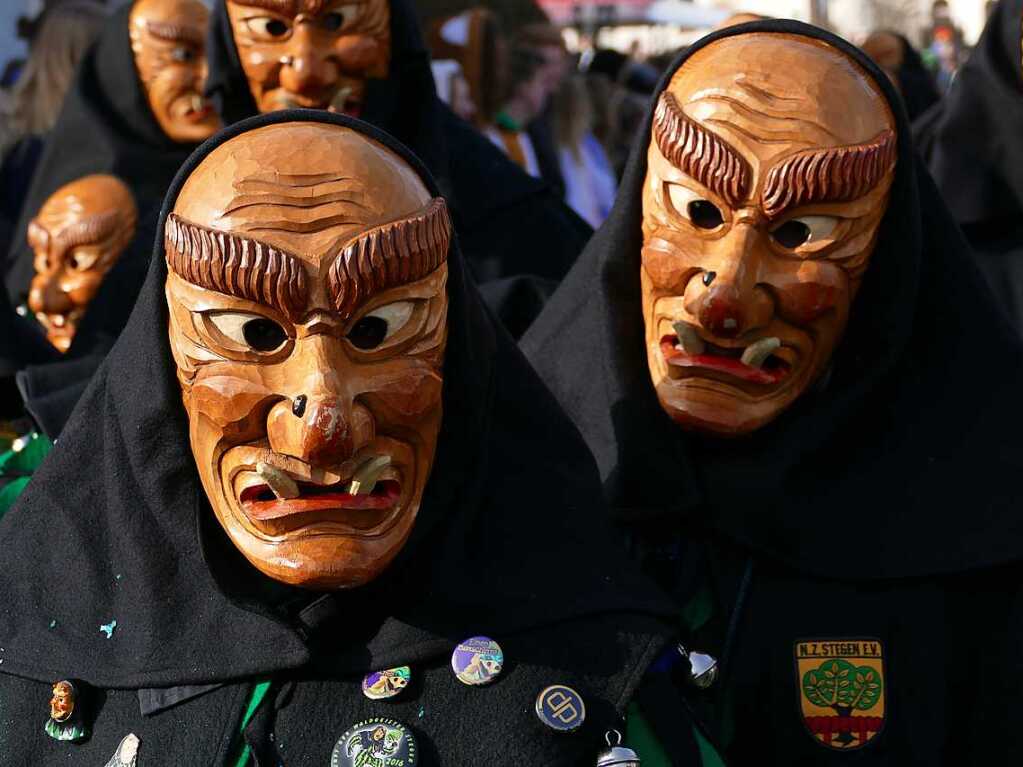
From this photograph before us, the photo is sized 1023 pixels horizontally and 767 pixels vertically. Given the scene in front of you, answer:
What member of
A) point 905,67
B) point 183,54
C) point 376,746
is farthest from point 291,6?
point 905,67

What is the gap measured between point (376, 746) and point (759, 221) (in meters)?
1.43

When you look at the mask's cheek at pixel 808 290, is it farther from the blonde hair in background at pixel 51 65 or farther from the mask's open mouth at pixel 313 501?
the blonde hair in background at pixel 51 65

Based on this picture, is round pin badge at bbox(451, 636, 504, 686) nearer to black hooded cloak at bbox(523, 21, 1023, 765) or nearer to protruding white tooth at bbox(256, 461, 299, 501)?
protruding white tooth at bbox(256, 461, 299, 501)

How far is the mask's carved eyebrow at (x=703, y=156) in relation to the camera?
11.9ft

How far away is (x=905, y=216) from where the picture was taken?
149 inches

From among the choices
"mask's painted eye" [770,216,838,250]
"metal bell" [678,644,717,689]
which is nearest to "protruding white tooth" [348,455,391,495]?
"metal bell" [678,644,717,689]

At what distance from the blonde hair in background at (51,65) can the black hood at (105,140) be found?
72 centimetres

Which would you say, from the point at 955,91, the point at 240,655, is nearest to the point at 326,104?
the point at 955,91

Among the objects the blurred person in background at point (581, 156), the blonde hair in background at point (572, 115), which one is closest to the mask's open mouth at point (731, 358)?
the blurred person in background at point (581, 156)

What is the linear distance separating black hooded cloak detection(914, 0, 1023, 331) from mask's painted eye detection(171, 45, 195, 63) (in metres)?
2.56

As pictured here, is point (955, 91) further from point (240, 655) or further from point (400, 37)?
point (240, 655)

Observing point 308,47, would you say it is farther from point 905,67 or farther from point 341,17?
point 905,67

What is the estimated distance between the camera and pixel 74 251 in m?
5.14

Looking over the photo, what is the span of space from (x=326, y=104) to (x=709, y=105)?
175 cm
